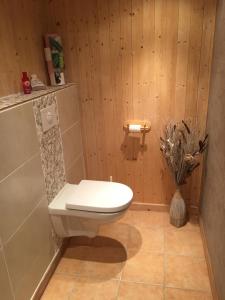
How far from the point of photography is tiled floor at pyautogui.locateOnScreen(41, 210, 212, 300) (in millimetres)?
1702

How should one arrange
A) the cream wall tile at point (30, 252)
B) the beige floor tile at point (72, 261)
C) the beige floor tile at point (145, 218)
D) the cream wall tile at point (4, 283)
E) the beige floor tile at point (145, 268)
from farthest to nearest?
the beige floor tile at point (145, 218) → the beige floor tile at point (72, 261) → the beige floor tile at point (145, 268) → the cream wall tile at point (30, 252) → the cream wall tile at point (4, 283)

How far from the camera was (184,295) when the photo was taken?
166cm

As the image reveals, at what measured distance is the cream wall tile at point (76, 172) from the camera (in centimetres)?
214

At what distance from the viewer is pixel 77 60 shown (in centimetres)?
216

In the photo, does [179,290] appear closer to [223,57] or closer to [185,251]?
[185,251]

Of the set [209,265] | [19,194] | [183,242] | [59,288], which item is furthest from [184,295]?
[19,194]

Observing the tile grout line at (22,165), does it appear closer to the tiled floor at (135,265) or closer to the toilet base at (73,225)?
the toilet base at (73,225)

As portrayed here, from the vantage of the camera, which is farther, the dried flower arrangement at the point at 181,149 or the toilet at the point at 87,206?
the dried flower arrangement at the point at 181,149

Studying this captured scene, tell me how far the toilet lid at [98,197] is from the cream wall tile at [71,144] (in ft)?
0.79

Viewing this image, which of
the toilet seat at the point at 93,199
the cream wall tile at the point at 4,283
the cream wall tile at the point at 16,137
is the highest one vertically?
the cream wall tile at the point at 16,137

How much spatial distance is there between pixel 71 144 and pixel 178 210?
110 centimetres

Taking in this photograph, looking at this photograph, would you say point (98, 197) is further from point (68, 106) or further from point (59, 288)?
point (68, 106)

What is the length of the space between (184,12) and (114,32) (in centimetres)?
54

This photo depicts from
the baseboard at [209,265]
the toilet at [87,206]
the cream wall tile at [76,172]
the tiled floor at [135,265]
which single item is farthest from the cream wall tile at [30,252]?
the baseboard at [209,265]
